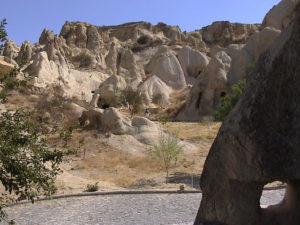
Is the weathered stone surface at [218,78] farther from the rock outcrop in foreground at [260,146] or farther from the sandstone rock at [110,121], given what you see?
the rock outcrop in foreground at [260,146]

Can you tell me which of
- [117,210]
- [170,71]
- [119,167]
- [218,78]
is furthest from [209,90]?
[117,210]

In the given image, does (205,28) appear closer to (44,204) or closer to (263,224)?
(44,204)

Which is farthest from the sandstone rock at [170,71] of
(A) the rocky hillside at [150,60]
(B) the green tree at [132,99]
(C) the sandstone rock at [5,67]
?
(C) the sandstone rock at [5,67]

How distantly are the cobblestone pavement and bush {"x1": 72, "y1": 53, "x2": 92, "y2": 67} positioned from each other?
44.1m

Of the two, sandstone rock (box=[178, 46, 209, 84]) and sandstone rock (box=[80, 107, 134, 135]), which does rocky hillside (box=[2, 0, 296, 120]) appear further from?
sandstone rock (box=[80, 107, 134, 135])

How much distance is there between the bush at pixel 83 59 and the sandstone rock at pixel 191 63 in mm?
11566

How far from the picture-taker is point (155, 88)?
48469 millimetres

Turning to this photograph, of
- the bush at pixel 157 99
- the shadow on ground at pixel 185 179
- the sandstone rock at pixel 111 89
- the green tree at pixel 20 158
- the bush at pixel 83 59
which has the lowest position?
the shadow on ground at pixel 185 179

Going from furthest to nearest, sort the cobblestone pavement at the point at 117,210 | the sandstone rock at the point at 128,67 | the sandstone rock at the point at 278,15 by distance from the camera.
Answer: the sandstone rock at the point at 128,67 → the sandstone rock at the point at 278,15 → the cobblestone pavement at the point at 117,210

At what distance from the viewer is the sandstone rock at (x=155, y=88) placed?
47344 mm

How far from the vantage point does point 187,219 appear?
11.0 metres

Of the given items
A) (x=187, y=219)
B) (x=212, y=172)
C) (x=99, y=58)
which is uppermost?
(x=99, y=58)

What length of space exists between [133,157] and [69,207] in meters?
8.99

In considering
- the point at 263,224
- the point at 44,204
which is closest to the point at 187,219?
the point at 44,204
